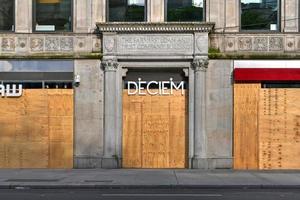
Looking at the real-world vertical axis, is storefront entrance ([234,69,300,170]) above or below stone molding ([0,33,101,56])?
below

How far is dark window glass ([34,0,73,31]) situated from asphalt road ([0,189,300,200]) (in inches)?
320

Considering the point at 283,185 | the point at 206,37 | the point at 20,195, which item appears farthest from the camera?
the point at 206,37

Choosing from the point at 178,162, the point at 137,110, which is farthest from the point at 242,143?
the point at 137,110

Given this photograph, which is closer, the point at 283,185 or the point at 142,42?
the point at 283,185

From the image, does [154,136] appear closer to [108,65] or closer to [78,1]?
[108,65]

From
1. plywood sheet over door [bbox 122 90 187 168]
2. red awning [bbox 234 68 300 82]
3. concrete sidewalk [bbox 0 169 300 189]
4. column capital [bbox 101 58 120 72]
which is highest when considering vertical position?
column capital [bbox 101 58 120 72]

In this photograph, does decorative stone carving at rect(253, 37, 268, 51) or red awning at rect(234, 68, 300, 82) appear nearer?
red awning at rect(234, 68, 300, 82)

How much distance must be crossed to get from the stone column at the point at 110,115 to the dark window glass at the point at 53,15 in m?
2.18

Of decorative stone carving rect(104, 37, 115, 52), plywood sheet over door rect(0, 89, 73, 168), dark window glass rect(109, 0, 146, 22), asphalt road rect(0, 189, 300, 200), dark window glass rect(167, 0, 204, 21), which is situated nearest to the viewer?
asphalt road rect(0, 189, 300, 200)

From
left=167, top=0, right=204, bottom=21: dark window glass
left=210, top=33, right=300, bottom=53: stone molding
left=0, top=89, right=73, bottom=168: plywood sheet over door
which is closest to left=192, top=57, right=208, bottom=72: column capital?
left=210, top=33, right=300, bottom=53: stone molding

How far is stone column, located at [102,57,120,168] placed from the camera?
21.8m

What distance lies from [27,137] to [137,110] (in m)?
4.07

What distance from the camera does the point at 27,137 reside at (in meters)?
22.2

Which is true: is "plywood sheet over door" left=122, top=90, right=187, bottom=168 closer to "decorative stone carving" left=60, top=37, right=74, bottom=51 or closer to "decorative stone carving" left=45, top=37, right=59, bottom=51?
"decorative stone carving" left=60, top=37, right=74, bottom=51
